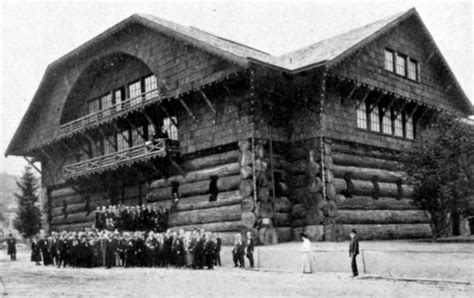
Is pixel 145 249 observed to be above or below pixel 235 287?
above

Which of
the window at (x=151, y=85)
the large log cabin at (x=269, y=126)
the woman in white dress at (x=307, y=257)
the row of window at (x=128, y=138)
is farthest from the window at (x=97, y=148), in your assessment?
the woman in white dress at (x=307, y=257)

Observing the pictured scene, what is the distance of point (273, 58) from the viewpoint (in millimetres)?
28953

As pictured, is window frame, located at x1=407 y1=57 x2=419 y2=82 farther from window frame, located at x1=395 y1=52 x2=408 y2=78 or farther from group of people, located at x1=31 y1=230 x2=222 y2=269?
group of people, located at x1=31 y1=230 x2=222 y2=269

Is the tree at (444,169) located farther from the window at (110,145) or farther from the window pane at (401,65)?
the window at (110,145)

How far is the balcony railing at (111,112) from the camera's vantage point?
2751cm

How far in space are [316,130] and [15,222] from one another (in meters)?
42.1

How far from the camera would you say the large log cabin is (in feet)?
76.8

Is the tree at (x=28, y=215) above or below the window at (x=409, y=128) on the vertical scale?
below

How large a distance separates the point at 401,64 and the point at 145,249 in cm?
1527

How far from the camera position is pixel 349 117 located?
25.2 metres

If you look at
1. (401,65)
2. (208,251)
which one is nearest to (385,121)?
(401,65)

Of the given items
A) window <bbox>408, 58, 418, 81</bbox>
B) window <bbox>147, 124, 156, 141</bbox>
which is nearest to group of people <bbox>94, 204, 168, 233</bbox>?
window <bbox>147, 124, 156, 141</bbox>

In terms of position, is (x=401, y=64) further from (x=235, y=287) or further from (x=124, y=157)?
(x=235, y=287)

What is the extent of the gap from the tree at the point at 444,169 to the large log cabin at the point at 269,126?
142 cm
